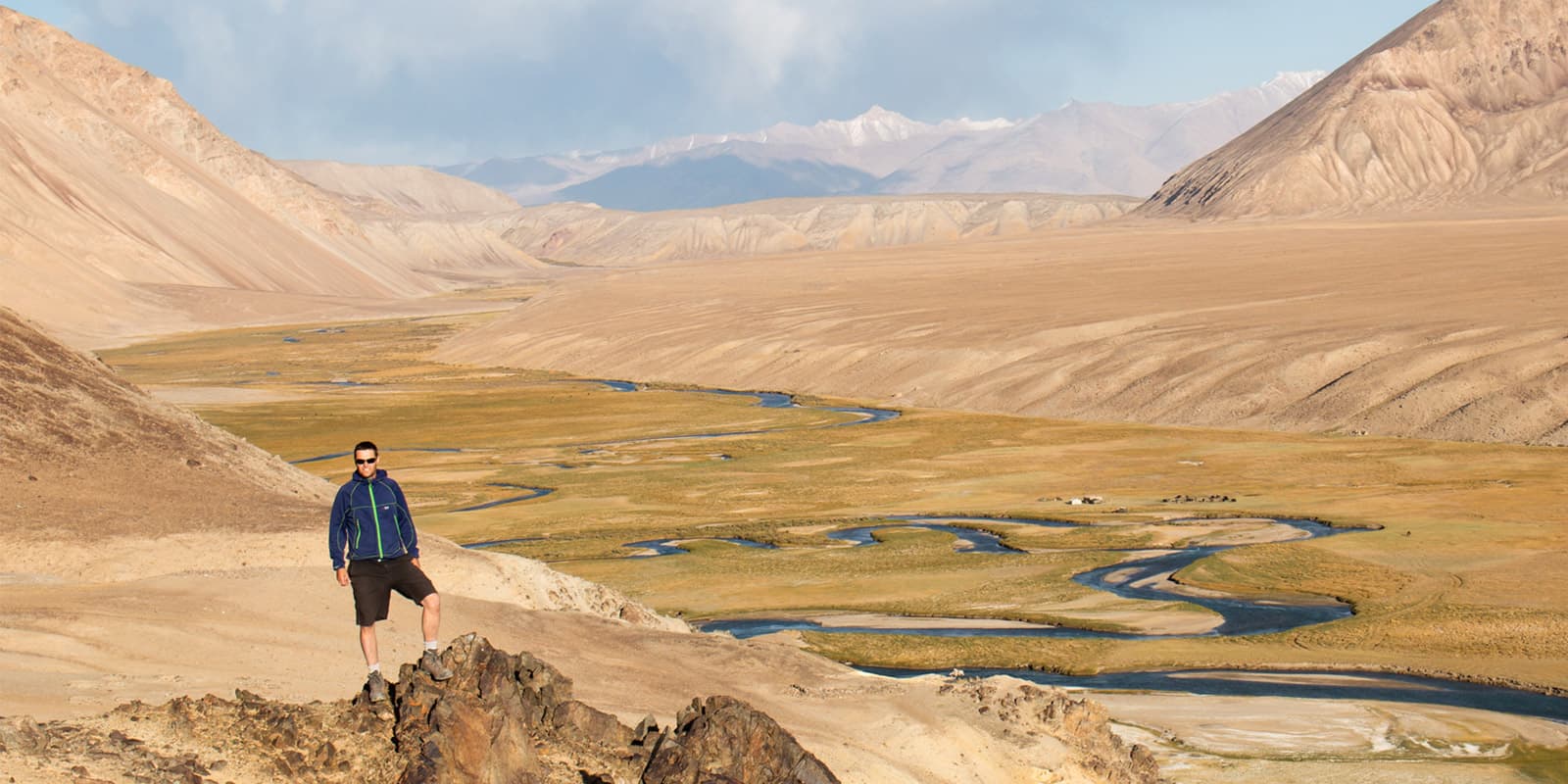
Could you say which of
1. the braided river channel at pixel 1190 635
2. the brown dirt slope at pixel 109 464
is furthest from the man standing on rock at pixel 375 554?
the braided river channel at pixel 1190 635

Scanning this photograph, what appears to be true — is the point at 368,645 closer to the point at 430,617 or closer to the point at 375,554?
the point at 430,617

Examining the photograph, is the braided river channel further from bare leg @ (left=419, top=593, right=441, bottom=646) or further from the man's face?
the man's face

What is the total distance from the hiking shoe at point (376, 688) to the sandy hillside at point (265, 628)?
6.66 ft

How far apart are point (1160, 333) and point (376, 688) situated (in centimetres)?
8124

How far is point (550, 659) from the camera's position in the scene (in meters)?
23.7

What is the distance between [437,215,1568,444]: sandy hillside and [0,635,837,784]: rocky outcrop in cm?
5478

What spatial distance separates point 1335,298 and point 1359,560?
6645 cm

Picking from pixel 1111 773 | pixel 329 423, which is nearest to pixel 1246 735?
pixel 1111 773

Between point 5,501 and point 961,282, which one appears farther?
point 961,282

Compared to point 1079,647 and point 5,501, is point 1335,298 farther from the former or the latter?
point 5,501

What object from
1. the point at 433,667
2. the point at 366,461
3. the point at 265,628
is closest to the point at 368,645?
the point at 433,667

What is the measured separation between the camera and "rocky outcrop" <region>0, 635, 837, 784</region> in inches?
608

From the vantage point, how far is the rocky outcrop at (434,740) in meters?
15.5

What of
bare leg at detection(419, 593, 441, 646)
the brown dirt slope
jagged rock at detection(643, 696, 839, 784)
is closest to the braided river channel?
the brown dirt slope
